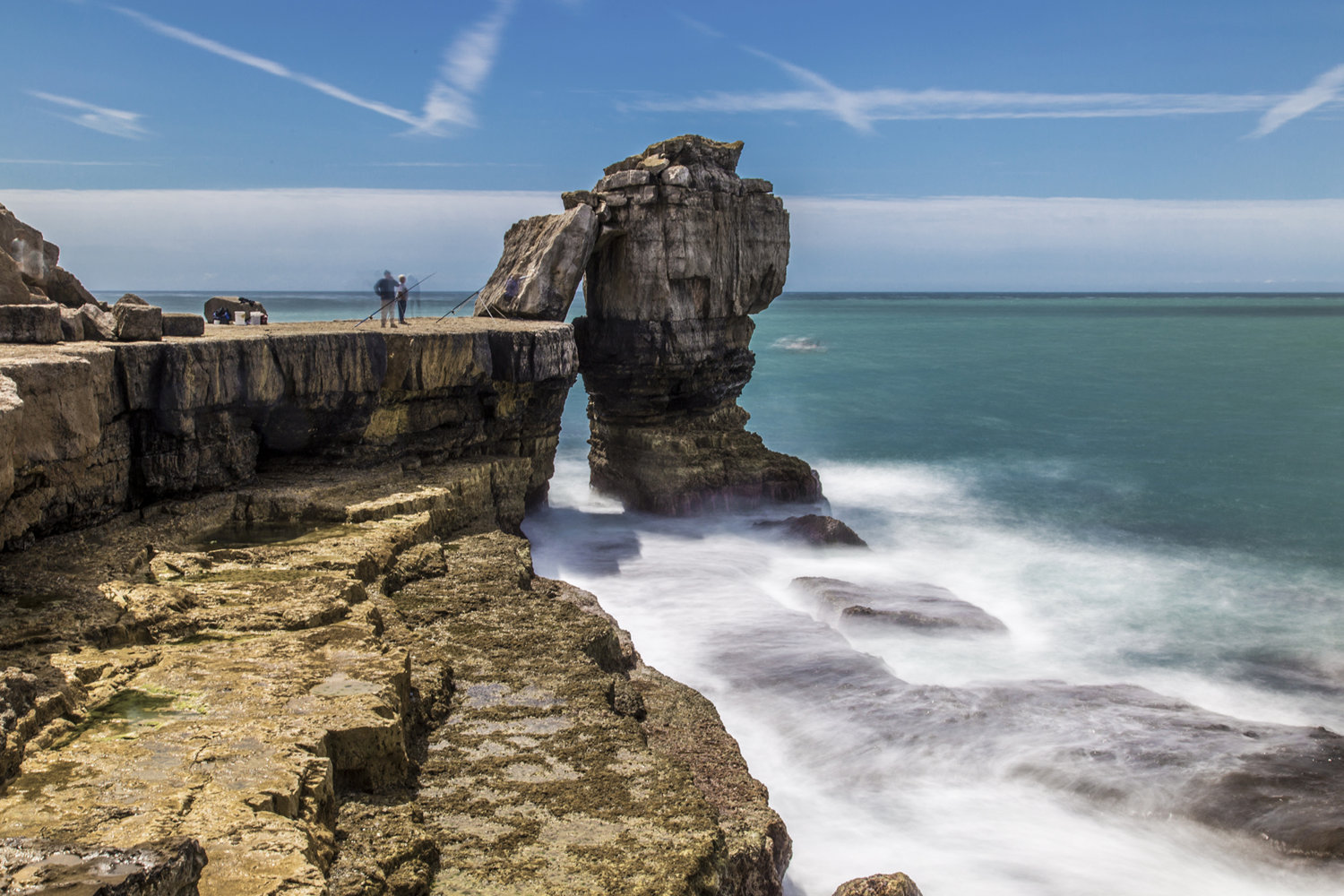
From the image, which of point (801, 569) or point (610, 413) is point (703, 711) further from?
point (610, 413)

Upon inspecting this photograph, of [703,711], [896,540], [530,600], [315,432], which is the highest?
[315,432]

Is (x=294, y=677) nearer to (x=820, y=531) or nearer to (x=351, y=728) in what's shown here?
(x=351, y=728)

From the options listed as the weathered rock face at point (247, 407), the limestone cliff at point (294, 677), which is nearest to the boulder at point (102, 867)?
the limestone cliff at point (294, 677)

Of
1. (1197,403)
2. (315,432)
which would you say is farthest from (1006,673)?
(1197,403)

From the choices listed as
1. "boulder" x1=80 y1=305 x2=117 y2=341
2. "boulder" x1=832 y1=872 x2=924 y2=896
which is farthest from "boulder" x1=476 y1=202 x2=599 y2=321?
"boulder" x1=832 y1=872 x2=924 y2=896

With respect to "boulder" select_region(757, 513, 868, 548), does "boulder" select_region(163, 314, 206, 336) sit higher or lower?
higher

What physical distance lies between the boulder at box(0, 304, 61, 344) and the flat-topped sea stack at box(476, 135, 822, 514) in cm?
1042

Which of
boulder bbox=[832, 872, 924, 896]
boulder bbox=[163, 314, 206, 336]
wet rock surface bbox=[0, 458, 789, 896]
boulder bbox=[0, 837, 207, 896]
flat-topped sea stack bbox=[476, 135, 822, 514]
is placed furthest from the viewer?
flat-topped sea stack bbox=[476, 135, 822, 514]

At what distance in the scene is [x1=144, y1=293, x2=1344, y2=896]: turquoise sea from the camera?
→ 31.3ft

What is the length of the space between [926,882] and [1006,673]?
5.52m

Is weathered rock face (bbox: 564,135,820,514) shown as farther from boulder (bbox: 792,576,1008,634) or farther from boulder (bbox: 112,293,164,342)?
boulder (bbox: 112,293,164,342)

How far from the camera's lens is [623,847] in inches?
225

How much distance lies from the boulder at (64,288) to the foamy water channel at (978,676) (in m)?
8.69

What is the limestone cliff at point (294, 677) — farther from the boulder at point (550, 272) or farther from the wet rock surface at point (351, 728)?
the boulder at point (550, 272)
